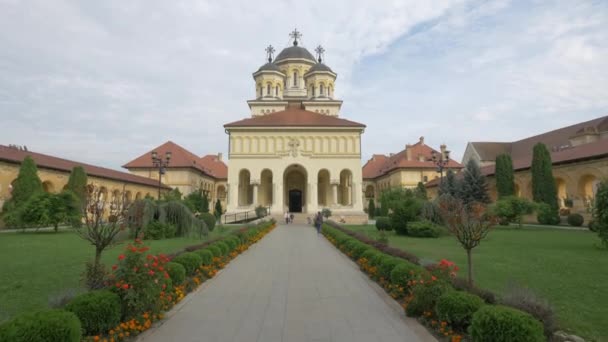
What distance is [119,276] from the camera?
4.89m

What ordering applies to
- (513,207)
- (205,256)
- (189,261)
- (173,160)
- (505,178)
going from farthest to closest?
(173,160), (505,178), (513,207), (205,256), (189,261)

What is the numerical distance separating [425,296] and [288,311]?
2.07 meters

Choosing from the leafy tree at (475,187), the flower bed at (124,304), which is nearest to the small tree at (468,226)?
the flower bed at (124,304)

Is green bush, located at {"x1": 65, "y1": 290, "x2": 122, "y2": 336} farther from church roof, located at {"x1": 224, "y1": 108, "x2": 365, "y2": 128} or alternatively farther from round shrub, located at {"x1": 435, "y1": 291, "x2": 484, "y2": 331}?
church roof, located at {"x1": 224, "y1": 108, "x2": 365, "y2": 128}

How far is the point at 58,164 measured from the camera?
27094 millimetres

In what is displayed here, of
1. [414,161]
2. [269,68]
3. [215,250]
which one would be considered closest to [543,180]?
[414,161]

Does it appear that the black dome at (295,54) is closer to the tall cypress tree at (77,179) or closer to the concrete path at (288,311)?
the tall cypress tree at (77,179)

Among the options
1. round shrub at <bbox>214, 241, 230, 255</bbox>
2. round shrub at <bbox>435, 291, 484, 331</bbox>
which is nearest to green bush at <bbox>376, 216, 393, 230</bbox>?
round shrub at <bbox>214, 241, 230, 255</bbox>

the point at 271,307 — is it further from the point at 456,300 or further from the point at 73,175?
the point at 73,175

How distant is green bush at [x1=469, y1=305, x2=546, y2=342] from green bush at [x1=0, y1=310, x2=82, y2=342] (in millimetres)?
4050

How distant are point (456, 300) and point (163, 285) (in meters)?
4.12

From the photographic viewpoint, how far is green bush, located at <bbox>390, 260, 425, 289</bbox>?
636 centimetres

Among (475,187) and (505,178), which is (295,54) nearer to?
(505,178)

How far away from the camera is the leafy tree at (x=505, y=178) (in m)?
29.1
